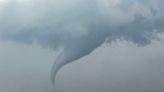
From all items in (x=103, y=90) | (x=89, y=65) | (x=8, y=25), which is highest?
(x=8, y=25)

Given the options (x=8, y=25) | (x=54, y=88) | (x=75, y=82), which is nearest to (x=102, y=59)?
(x=75, y=82)

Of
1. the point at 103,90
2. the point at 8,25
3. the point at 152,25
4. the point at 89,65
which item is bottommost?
the point at 103,90

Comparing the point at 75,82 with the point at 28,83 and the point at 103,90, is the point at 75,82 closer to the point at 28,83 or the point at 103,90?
the point at 103,90

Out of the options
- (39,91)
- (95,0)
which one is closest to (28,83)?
(39,91)

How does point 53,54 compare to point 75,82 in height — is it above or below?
above

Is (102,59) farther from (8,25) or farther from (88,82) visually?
(8,25)

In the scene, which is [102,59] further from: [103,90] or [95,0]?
[95,0]

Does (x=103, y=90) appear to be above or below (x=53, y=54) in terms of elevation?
below

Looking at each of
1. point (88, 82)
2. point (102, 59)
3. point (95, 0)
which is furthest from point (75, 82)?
point (95, 0)
